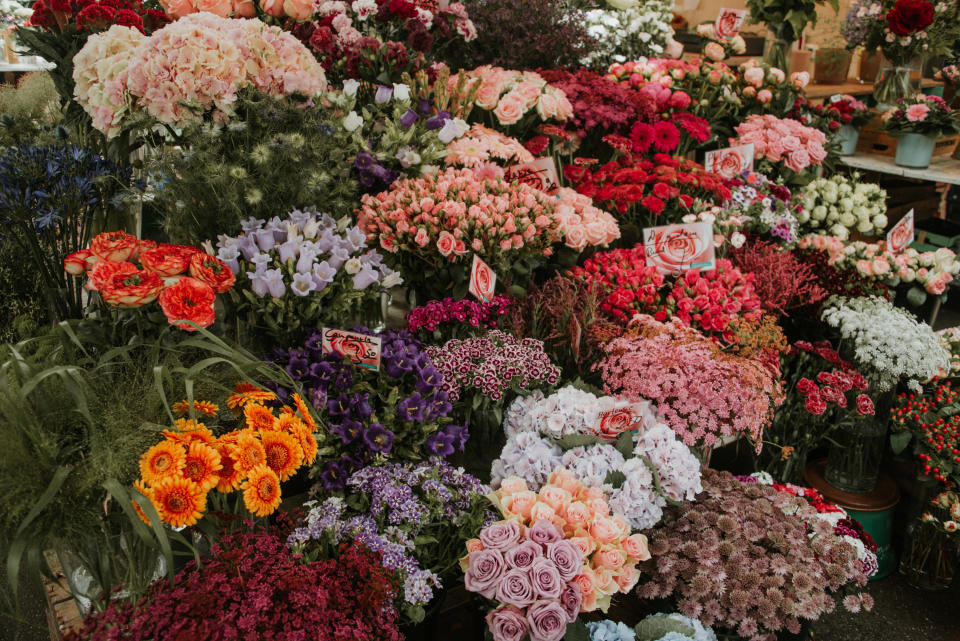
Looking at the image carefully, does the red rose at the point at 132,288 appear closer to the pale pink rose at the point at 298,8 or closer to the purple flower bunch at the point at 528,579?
the purple flower bunch at the point at 528,579

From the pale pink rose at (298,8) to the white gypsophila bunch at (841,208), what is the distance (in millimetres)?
2279

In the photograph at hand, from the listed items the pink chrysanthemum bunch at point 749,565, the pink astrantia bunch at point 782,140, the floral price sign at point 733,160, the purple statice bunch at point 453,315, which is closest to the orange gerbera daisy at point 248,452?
the purple statice bunch at point 453,315

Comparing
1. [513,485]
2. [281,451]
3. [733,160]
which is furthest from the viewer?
[733,160]

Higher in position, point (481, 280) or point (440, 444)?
point (481, 280)

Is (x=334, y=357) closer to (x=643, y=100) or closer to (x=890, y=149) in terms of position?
(x=643, y=100)

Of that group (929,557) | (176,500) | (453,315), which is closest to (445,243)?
(453,315)

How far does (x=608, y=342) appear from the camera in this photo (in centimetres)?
206

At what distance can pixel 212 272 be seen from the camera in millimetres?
1468

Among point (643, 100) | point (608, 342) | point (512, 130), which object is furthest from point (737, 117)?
point (608, 342)

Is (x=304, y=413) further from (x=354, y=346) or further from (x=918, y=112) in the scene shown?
(x=918, y=112)

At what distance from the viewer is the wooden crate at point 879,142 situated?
4.02 m

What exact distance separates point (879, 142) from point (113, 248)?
13.7ft

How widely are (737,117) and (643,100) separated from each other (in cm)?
73

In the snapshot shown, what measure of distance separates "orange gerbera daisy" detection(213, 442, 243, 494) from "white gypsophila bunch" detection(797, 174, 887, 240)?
2.77 metres
